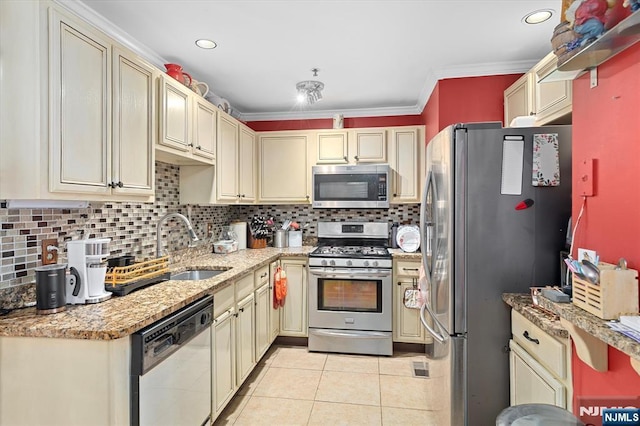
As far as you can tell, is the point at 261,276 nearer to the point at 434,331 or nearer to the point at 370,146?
the point at 434,331

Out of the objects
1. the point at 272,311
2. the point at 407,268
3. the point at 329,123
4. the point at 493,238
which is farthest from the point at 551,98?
the point at 272,311

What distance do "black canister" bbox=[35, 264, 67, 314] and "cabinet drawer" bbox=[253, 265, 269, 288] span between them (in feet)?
4.70

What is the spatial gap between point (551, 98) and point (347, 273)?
207 cm

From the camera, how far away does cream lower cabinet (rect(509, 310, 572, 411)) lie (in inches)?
48.4

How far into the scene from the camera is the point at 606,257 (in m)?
1.14

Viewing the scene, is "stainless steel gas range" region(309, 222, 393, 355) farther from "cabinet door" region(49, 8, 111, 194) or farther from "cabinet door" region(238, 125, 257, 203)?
"cabinet door" region(49, 8, 111, 194)

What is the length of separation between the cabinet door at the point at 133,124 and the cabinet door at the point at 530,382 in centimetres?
208

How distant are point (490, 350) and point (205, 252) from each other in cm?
250

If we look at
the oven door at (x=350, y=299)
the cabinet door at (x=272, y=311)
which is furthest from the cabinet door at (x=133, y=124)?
the oven door at (x=350, y=299)

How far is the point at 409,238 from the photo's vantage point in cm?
345

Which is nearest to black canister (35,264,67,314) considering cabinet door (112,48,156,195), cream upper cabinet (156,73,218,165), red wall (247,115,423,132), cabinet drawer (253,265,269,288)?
cabinet door (112,48,156,195)

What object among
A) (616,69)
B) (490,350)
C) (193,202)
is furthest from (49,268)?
(616,69)

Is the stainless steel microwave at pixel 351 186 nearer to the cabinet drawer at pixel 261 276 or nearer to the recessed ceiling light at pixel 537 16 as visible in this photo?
the cabinet drawer at pixel 261 276

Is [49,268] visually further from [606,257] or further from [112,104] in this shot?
[606,257]
